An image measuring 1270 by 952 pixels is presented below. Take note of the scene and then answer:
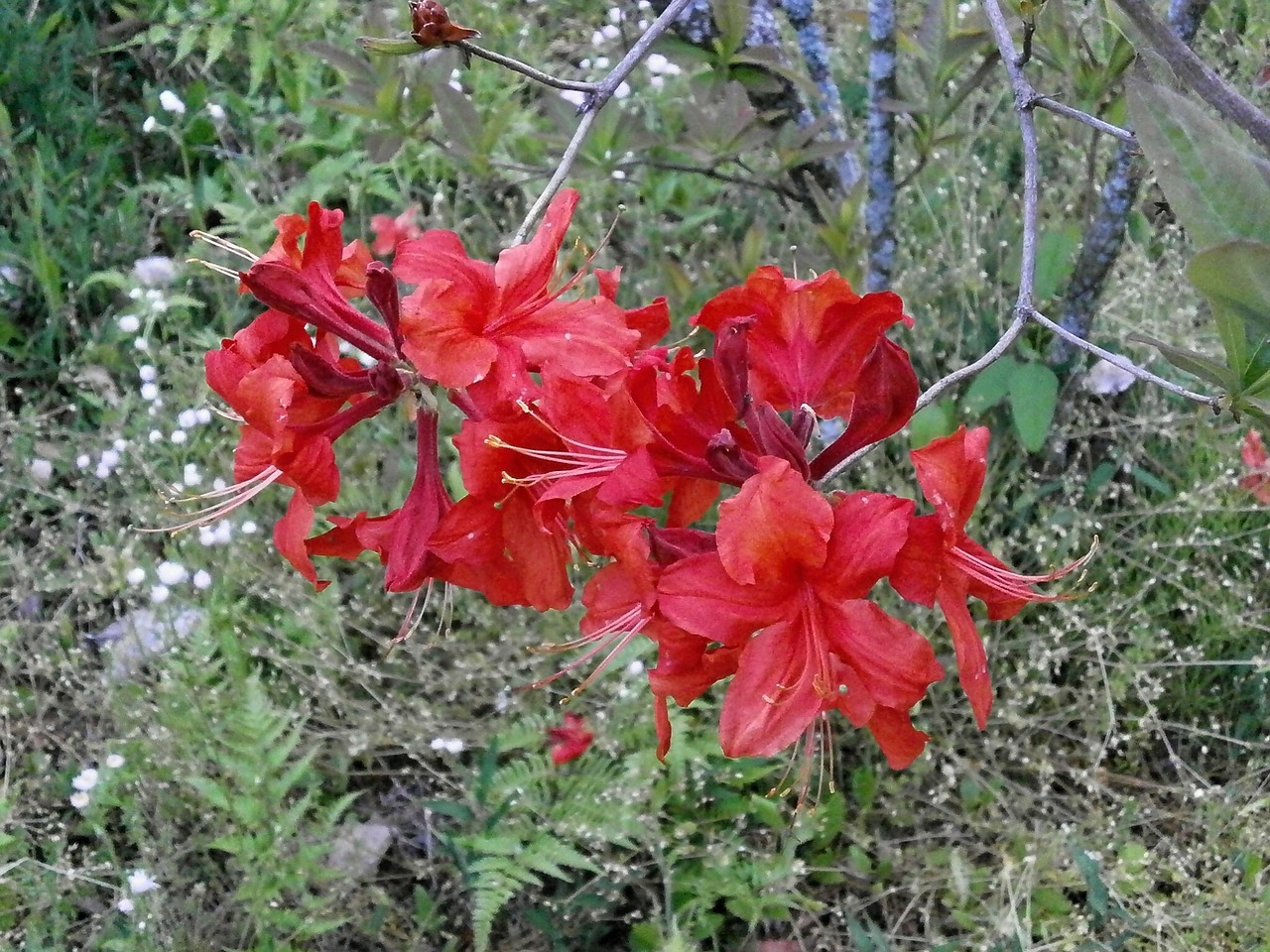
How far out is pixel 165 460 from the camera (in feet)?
8.00

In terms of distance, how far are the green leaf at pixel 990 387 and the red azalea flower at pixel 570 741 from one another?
85 centimetres

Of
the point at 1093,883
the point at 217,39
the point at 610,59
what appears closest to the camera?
the point at 1093,883

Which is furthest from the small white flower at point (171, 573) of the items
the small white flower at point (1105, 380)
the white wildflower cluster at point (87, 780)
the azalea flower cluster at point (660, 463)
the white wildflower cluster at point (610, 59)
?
the small white flower at point (1105, 380)

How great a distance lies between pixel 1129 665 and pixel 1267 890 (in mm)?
361

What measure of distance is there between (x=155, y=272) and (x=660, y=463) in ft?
7.29

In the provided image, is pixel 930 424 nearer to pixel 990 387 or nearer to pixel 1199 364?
pixel 990 387

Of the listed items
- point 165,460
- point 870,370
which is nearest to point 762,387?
point 870,370

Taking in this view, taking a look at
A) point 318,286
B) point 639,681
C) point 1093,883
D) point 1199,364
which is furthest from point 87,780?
point 1199,364

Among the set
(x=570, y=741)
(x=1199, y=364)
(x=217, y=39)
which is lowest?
(x=570, y=741)

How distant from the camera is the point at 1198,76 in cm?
92

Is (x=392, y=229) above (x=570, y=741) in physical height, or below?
above

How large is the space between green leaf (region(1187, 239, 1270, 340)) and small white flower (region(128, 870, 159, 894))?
162 cm

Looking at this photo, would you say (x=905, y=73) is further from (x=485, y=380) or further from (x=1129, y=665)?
(x=485, y=380)

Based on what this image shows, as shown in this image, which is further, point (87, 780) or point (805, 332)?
point (87, 780)
